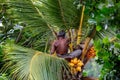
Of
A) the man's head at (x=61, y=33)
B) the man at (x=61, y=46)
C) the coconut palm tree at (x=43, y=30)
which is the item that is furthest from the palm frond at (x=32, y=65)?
the man's head at (x=61, y=33)

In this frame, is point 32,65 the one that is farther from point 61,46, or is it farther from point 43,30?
point 43,30

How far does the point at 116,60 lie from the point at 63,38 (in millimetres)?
2553

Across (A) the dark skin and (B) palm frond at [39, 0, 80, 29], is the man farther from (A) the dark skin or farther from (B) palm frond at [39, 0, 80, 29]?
(B) palm frond at [39, 0, 80, 29]

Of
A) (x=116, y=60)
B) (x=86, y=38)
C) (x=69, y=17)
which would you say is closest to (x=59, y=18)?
(x=69, y=17)

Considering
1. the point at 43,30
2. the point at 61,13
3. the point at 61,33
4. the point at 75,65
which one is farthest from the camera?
the point at 43,30

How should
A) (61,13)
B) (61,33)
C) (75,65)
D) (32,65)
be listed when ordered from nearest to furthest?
(32,65) → (75,65) → (61,13) → (61,33)

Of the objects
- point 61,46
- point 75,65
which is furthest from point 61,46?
point 75,65

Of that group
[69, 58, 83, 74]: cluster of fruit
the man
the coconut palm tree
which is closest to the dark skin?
the man

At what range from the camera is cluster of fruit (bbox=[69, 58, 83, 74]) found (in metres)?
4.01

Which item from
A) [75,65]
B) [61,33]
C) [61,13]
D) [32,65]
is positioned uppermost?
[61,13]

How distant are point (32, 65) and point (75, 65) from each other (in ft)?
1.83

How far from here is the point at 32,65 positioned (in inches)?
147

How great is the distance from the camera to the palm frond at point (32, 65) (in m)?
3.69

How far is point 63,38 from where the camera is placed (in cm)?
437
